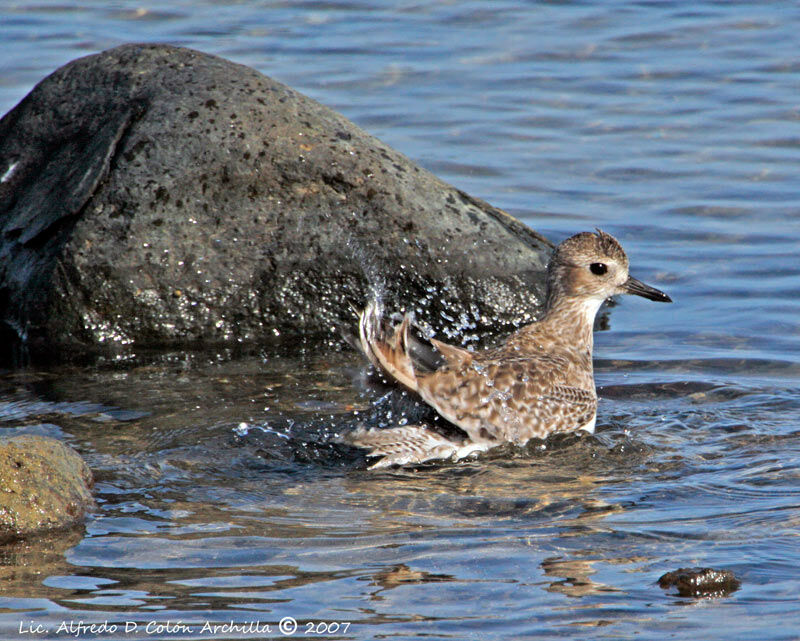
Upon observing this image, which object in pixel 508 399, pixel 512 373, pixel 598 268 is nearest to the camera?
pixel 508 399

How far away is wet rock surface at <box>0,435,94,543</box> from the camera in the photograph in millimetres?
5266

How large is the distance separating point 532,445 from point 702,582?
219cm

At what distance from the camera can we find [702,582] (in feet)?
15.3

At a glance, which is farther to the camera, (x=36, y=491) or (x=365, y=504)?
(x=365, y=504)

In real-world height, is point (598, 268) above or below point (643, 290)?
above

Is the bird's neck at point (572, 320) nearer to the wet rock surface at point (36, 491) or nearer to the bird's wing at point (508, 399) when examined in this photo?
the bird's wing at point (508, 399)

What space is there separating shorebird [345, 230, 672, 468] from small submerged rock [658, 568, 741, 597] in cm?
193

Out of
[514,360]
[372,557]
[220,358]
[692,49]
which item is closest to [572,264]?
[514,360]

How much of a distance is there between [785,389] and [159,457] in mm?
3631

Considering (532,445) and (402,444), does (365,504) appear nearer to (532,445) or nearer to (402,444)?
(402,444)

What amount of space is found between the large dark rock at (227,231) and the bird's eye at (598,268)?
125 cm

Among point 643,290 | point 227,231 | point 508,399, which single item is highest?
point 227,231

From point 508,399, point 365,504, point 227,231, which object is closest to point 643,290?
point 508,399

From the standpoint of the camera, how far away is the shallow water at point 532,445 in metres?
4.69
